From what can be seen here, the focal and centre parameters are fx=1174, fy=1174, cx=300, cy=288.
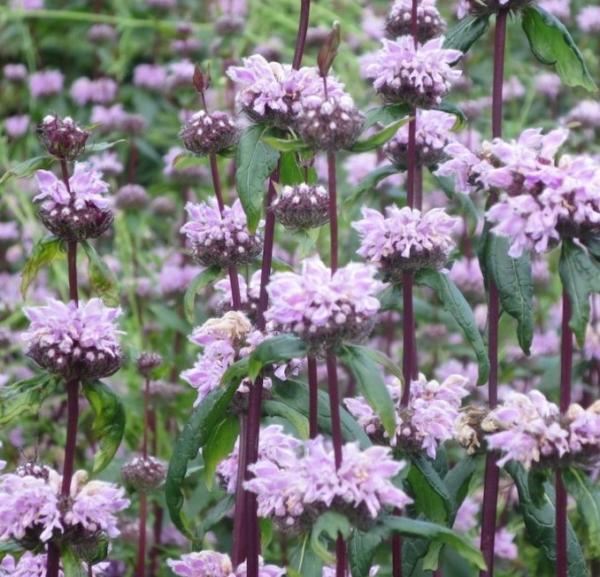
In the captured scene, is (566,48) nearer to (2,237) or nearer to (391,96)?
(391,96)

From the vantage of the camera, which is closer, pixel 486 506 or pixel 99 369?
pixel 99 369

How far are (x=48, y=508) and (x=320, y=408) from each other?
0.41m

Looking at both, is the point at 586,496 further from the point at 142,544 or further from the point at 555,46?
the point at 142,544

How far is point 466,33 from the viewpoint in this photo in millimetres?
2027

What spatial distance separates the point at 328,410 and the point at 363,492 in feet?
0.81

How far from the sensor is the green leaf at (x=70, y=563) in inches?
65.6

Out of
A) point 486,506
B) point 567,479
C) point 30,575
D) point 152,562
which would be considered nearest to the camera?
point 567,479

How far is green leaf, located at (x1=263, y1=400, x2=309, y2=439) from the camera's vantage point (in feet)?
5.74

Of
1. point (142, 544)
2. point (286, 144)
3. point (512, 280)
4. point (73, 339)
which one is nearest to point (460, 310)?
point (512, 280)

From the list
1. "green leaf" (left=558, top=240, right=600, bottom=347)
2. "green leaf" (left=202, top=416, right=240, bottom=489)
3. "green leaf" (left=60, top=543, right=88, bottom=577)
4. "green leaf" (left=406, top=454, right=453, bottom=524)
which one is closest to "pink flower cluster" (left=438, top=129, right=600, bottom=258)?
"green leaf" (left=558, top=240, right=600, bottom=347)

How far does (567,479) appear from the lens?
164cm

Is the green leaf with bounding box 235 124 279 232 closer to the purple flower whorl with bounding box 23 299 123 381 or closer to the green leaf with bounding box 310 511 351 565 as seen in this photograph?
the purple flower whorl with bounding box 23 299 123 381

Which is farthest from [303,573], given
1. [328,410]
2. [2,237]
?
[2,237]

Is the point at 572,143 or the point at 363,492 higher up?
the point at 572,143
